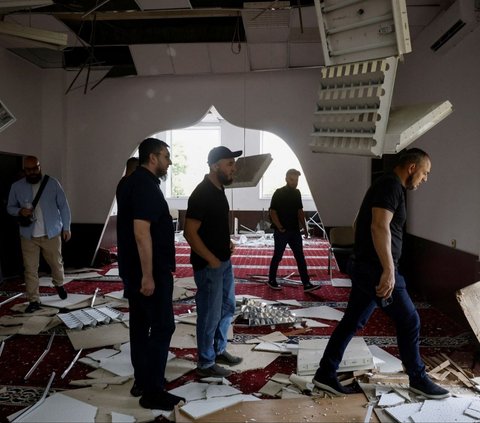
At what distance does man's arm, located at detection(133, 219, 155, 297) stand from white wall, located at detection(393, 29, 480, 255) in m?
2.89

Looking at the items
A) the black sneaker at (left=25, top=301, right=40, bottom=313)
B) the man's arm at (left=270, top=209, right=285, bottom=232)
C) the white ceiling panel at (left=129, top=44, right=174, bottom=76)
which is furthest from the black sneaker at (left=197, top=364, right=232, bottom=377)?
the white ceiling panel at (left=129, top=44, right=174, bottom=76)

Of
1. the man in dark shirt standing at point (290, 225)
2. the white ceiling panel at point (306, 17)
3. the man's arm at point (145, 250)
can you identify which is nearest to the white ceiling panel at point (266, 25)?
the white ceiling panel at point (306, 17)

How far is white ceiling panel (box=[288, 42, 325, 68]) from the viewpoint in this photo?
20.6ft

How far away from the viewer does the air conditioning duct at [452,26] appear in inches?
155

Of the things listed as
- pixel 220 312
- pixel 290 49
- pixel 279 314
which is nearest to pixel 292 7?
pixel 290 49

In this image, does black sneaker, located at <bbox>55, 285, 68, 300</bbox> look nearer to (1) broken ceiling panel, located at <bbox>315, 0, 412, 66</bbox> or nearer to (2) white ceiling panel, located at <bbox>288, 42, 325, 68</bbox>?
(1) broken ceiling panel, located at <bbox>315, 0, 412, 66</bbox>

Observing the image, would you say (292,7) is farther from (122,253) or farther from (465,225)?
(122,253)

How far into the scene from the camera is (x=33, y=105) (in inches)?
267

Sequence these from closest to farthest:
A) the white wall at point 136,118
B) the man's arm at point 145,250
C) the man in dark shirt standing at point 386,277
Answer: the man's arm at point 145,250
the man in dark shirt standing at point 386,277
the white wall at point 136,118

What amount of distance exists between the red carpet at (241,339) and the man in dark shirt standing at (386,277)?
2.16 feet

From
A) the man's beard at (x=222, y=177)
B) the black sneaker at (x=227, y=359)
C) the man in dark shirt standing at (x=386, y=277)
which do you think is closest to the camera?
the man in dark shirt standing at (x=386, y=277)

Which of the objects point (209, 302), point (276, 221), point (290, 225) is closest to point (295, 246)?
point (290, 225)

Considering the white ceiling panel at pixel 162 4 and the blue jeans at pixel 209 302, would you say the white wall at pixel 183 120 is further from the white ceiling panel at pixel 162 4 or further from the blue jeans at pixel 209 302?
the blue jeans at pixel 209 302

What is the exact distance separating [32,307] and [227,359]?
2.37 m
